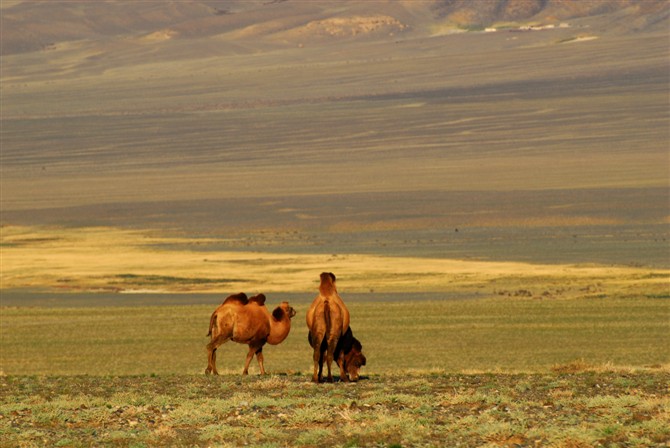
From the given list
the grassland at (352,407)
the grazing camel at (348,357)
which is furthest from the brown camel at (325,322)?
the grassland at (352,407)

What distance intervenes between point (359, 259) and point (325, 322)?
3537 cm

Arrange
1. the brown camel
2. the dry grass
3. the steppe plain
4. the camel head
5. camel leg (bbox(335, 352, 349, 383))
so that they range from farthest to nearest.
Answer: the dry grass < the camel head < camel leg (bbox(335, 352, 349, 383)) < the brown camel < the steppe plain

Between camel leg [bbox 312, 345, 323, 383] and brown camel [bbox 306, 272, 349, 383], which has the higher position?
brown camel [bbox 306, 272, 349, 383]

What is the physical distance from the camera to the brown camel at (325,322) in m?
15.2

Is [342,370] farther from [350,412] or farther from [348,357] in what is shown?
[350,412]

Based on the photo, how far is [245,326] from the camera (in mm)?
16859

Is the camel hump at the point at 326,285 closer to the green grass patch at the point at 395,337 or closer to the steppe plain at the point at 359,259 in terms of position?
the steppe plain at the point at 359,259

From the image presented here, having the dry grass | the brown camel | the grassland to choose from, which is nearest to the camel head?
the grassland

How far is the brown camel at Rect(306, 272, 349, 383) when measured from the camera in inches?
597

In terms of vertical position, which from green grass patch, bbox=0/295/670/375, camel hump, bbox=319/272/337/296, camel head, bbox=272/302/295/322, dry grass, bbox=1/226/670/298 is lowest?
green grass patch, bbox=0/295/670/375

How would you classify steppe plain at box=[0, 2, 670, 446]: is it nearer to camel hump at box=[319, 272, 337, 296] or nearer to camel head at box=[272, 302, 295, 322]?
camel head at box=[272, 302, 295, 322]

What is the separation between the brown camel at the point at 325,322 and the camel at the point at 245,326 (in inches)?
66.5

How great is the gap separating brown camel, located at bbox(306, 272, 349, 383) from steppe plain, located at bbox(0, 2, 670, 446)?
1.69 ft

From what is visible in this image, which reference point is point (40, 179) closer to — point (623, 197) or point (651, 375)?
point (623, 197)
